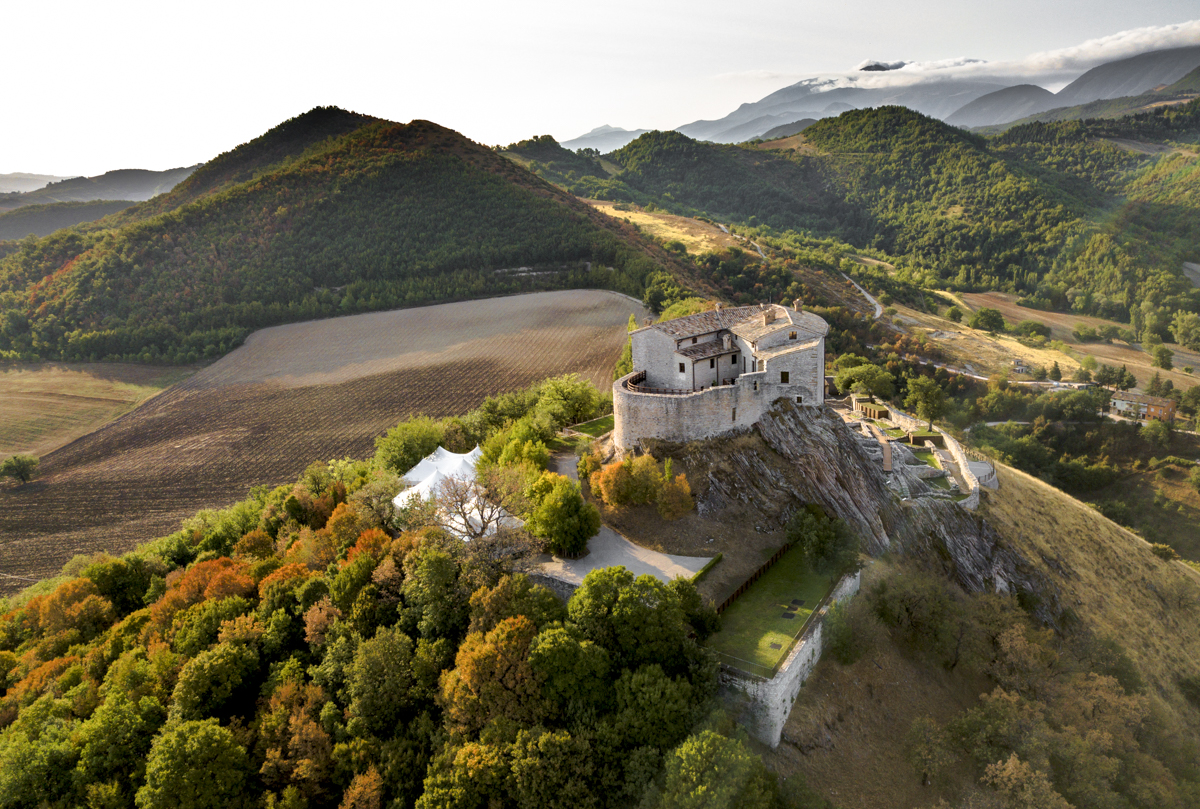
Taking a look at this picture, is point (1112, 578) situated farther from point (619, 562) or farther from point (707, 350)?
point (619, 562)

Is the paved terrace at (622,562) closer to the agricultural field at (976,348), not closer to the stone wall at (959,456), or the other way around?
the stone wall at (959,456)

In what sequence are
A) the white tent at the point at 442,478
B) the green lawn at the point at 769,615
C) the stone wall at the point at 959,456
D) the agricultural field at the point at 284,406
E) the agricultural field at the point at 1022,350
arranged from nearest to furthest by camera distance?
the green lawn at the point at 769,615 < the white tent at the point at 442,478 < the stone wall at the point at 959,456 < the agricultural field at the point at 284,406 < the agricultural field at the point at 1022,350

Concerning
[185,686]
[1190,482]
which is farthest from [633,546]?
[1190,482]

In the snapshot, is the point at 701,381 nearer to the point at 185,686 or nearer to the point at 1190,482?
the point at 185,686

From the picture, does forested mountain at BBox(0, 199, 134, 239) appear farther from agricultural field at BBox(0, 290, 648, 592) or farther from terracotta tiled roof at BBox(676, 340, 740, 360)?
terracotta tiled roof at BBox(676, 340, 740, 360)

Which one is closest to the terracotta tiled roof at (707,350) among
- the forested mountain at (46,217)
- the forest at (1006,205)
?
the forest at (1006,205)

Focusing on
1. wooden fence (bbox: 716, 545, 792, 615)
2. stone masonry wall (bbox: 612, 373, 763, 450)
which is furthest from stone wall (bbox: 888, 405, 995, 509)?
stone masonry wall (bbox: 612, 373, 763, 450)

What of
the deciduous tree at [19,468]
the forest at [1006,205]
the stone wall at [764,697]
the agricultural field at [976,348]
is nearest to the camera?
the stone wall at [764,697]
